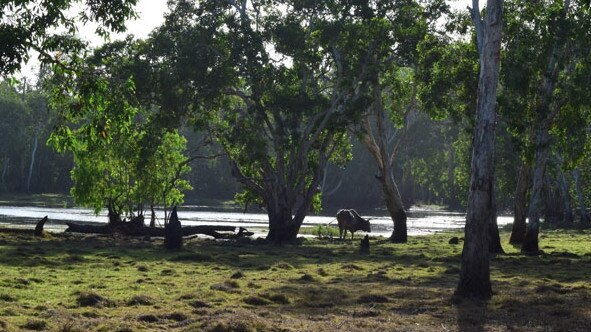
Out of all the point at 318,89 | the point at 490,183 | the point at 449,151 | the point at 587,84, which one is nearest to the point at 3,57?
the point at 490,183

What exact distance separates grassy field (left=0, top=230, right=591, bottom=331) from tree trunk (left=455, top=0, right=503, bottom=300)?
693 mm

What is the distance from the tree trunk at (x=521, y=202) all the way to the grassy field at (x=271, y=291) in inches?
121

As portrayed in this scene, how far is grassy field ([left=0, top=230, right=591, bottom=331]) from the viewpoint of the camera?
17.1m

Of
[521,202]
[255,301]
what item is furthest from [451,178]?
[255,301]

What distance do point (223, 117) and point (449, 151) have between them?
90734mm

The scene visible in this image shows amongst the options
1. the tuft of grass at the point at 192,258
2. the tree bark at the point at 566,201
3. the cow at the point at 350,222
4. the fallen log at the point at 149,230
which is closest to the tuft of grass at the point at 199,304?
the tuft of grass at the point at 192,258

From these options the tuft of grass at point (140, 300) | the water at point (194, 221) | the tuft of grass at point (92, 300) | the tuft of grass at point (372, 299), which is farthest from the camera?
the water at point (194, 221)

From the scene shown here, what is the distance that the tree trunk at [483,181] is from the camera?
21.1 meters

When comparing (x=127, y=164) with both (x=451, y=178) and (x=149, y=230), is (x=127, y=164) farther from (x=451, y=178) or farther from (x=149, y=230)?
(x=451, y=178)

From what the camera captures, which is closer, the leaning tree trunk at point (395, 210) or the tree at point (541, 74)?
the tree at point (541, 74)

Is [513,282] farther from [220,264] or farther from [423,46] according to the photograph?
[423,46]

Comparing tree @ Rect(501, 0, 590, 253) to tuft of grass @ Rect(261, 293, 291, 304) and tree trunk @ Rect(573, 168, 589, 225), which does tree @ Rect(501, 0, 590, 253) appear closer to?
tuft of grass @ Rect(261, 293, 291, 304)

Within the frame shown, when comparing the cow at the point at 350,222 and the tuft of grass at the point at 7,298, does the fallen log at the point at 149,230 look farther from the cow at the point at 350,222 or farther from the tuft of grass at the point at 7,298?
the tuft of grass at the point at 7,298

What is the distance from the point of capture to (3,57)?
1783cm
